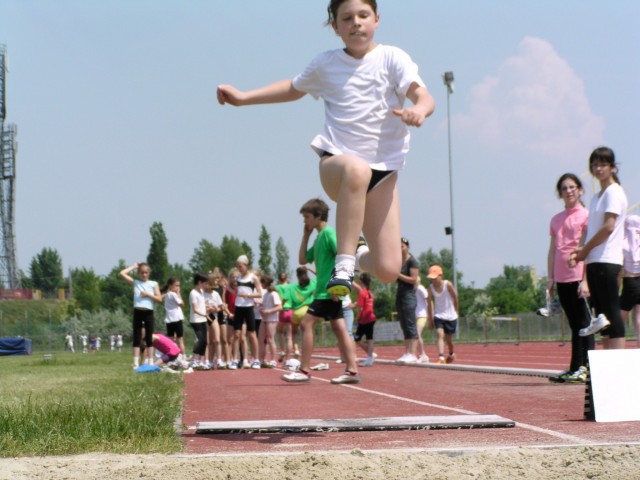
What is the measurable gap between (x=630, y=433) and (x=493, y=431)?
71 cm

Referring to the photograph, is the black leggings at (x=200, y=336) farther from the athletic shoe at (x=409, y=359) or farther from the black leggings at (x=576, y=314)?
the black leggings at (x=576, y=314)

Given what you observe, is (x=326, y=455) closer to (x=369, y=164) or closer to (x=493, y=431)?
(x=493, y=431)

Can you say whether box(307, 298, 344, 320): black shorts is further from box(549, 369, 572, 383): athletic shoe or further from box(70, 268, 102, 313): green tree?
box(70, 268, 102, 313): green tree

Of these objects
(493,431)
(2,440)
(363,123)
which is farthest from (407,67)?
(2,440)

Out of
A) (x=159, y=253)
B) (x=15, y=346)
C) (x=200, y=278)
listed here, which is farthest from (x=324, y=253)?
(x=159, y=253)

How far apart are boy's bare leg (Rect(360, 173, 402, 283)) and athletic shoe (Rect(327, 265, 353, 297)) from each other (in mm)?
308

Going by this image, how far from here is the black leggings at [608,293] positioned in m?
7.58

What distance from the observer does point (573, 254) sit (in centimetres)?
815

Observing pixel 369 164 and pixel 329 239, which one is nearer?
pixel 369 164

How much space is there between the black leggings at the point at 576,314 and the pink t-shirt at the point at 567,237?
0.30 ft

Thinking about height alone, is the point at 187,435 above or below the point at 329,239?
below

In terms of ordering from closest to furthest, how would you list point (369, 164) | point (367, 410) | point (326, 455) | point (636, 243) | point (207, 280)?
point (326, 455)
point (369, 164)
point (367, 410)
point (636, 243)
point (207, 280)

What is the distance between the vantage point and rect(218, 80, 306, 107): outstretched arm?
19.3 ft

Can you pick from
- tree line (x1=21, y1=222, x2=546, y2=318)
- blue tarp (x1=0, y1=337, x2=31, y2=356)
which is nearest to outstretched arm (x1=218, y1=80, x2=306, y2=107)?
blue tarp (x1=0, y1=337, x2=31, y2=356)
